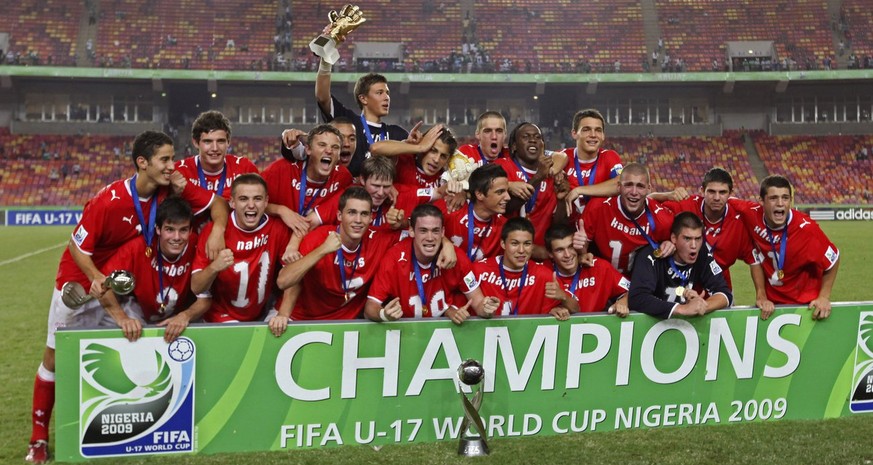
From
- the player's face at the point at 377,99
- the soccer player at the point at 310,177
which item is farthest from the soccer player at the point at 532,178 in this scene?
the soccer player at the point at 310,177

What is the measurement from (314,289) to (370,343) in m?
0.70

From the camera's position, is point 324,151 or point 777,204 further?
point 777,204

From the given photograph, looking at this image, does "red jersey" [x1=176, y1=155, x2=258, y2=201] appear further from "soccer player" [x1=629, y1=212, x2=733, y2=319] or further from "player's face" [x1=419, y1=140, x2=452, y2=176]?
"soccer player" [x1=629, y1=212, x2=733, y2=319]

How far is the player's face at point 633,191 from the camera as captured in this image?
207 inches

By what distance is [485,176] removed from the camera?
5.03 metres

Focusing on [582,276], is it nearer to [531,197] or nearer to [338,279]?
[531,197]

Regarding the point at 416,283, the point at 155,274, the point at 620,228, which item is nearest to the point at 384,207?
the point at 416,283

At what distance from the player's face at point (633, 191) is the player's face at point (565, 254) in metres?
0.56

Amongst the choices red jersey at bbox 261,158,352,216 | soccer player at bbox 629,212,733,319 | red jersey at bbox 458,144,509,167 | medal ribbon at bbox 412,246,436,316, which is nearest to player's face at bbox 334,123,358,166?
red jersey at bbox 261,158,352,216

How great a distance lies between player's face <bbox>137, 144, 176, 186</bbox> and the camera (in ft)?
15.3

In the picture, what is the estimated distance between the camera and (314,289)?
4973mm

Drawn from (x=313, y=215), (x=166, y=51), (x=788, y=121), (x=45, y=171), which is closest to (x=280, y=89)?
(x=166, y=51)

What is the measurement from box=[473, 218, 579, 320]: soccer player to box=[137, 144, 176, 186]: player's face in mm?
1960

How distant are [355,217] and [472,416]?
1.34m
